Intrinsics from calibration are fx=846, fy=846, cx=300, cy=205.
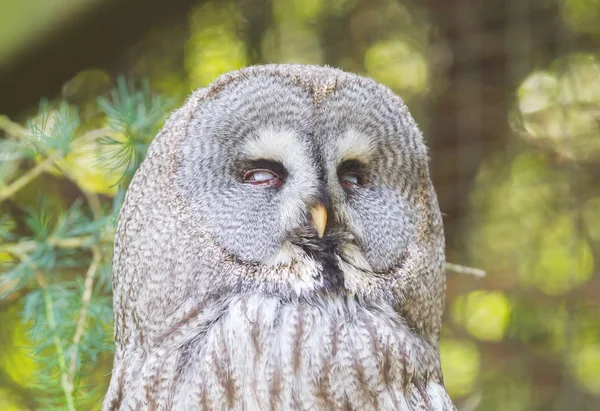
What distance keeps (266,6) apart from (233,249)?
209cm

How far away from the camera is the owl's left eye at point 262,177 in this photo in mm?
1417

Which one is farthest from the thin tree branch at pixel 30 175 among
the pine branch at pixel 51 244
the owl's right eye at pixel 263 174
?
the owl's right eye at pixel 263 174

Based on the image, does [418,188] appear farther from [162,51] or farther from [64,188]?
[162,51]

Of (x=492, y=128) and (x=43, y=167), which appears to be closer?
(x=43, y=167)

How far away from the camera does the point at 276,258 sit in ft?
4.57

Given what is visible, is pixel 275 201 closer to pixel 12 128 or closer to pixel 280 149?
pixel 280 149

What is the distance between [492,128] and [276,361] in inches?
87.7

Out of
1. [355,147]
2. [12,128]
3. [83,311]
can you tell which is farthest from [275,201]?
[12,128]

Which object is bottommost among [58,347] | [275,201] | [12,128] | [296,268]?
[58,347]

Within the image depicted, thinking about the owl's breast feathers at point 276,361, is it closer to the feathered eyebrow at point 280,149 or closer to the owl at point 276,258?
the owl at point 276,258

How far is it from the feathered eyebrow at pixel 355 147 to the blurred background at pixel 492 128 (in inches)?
65.4

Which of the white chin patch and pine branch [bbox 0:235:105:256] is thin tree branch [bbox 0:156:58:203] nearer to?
pine branch [bbox 0:235:105:256]

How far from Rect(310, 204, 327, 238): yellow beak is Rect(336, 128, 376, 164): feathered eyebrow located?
3.7 inches

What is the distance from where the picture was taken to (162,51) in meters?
3.18
